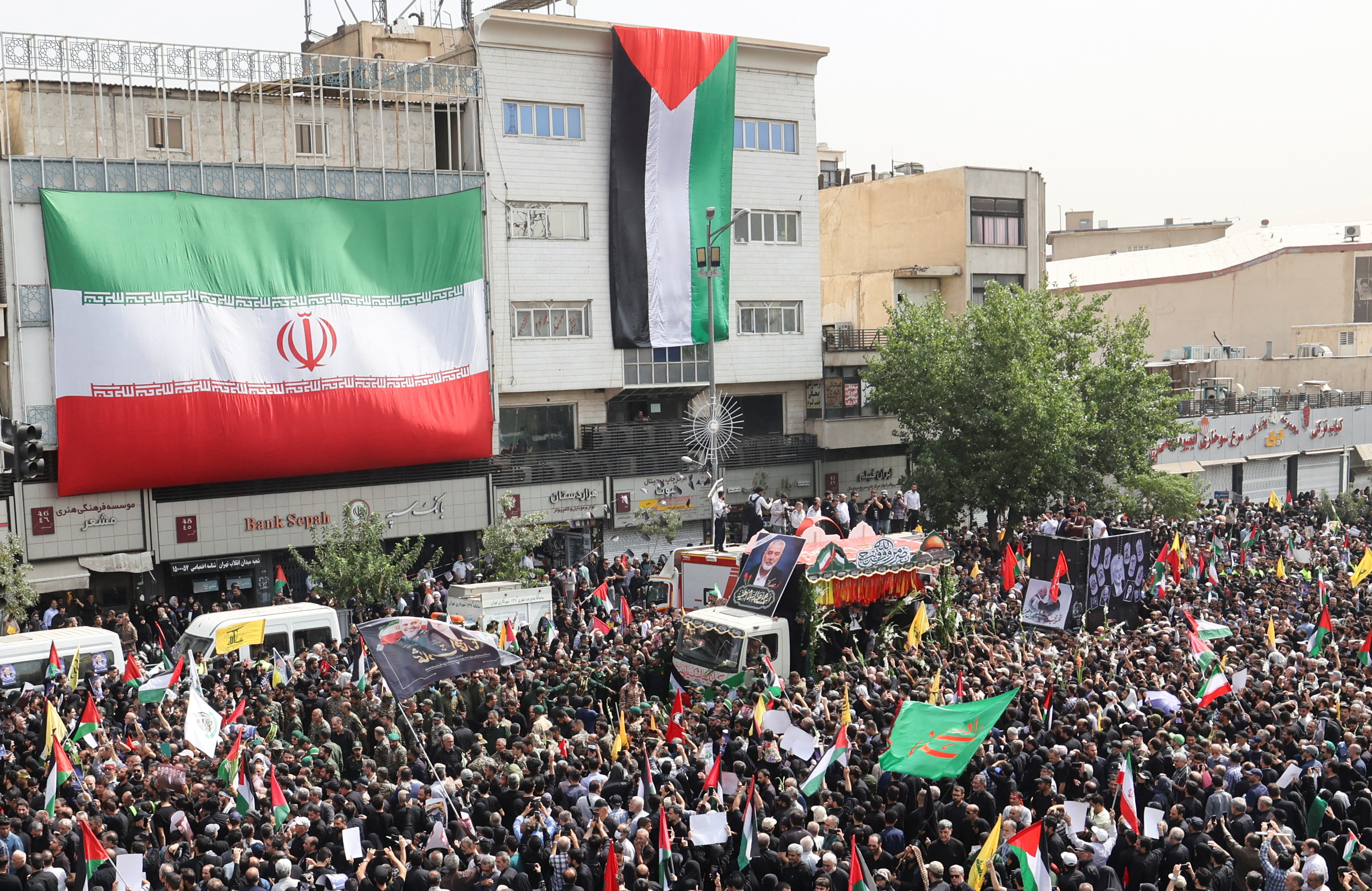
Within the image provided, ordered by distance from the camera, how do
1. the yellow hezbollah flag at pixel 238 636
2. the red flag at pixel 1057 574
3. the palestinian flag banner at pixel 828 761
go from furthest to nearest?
the red flag at pixel 1057 574
the yellow hezbollah flag at pixel 238 636
the palestinian flag banner at pixel 828 761

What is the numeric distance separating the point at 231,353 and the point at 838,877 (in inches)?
934

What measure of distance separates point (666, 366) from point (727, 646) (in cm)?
1915

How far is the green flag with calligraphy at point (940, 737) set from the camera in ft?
46.5

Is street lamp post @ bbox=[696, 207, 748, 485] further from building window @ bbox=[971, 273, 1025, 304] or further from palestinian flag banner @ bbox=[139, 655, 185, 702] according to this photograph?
palestinian flag banner @ bbox=[139, 655, 185, 702]

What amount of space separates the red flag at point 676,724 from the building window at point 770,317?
920 inches

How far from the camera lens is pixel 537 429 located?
38.2 m

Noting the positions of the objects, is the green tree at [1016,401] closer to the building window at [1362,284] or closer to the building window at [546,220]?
the building window at [546,220]

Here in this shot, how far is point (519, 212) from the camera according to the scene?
3712 centimetres

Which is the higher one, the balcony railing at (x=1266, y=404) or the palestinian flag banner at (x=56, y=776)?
the balcony railing at (x=1266, y=404)

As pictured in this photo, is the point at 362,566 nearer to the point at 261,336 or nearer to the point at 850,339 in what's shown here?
the point at 261,336

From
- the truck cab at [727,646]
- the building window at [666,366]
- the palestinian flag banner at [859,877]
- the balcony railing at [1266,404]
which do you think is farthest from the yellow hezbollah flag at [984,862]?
the balcony railing at [1266,404]

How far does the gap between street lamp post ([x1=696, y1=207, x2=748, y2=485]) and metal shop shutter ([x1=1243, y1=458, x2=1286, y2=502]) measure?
24550 mm

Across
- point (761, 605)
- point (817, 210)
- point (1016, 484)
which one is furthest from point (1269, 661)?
point (817, 210)

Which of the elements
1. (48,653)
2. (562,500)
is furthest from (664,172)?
(48,653)
